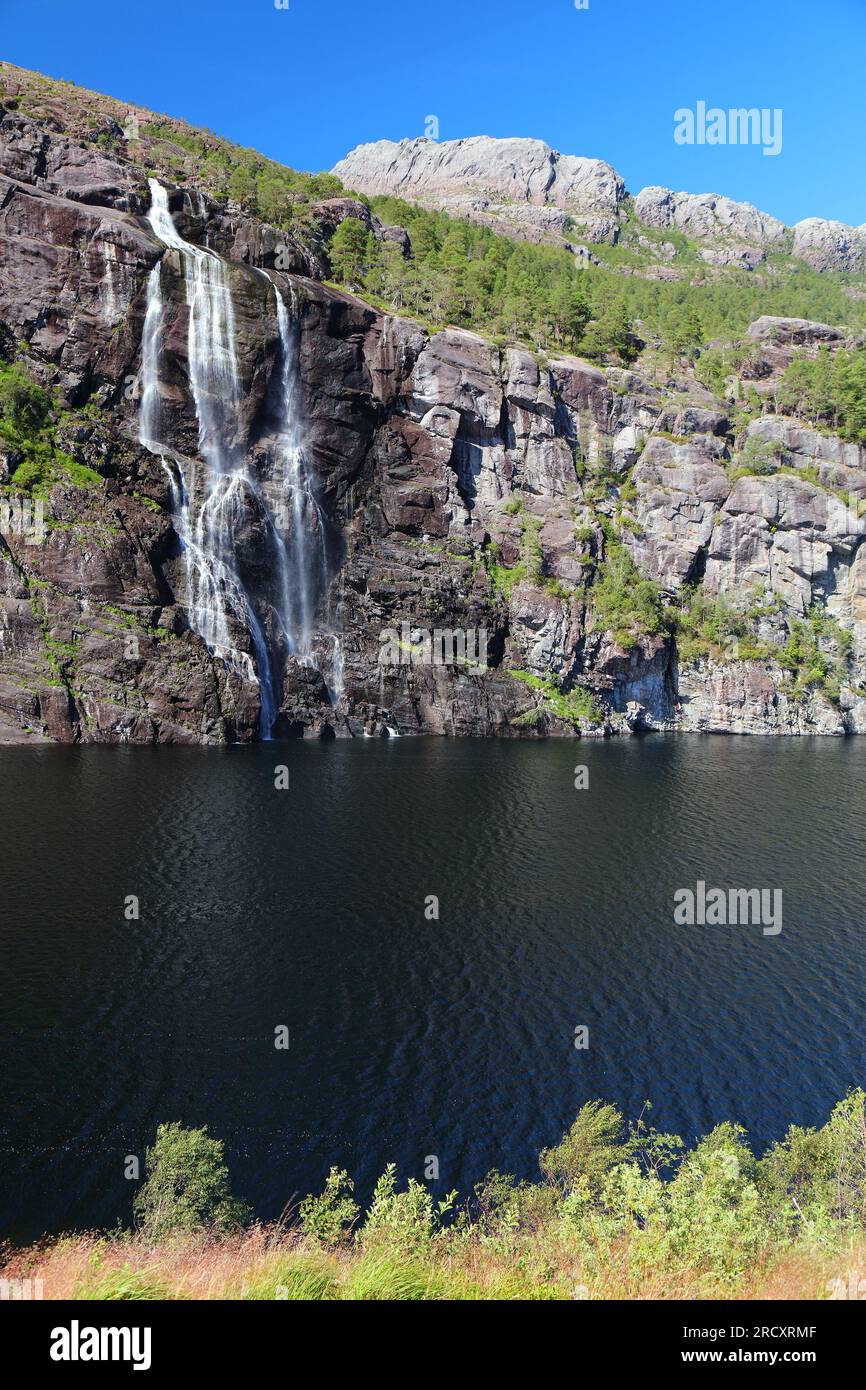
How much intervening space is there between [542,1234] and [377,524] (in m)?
90.0

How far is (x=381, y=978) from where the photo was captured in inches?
1266

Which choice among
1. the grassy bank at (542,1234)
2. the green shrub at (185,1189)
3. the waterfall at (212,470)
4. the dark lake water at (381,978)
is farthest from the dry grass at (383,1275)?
the waterfall at (212,470)

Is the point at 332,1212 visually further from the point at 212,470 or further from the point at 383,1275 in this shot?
the point at 212,470

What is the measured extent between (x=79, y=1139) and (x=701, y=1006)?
2279cm

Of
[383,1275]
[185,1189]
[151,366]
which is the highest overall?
[151,366]

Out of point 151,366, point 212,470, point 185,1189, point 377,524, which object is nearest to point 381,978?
point 185,1189

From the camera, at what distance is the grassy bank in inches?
487

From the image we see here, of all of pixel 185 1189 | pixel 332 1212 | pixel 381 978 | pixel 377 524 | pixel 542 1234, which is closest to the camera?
pixel 542 1234

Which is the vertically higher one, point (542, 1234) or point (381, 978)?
point (542, 1234)

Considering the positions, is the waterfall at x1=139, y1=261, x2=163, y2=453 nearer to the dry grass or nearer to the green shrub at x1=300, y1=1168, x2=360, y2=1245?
the green shrub at x1=300, y1=1168, x2=360, y2=1245

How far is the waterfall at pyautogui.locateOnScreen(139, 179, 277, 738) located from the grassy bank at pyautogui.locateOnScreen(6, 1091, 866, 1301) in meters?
67.1

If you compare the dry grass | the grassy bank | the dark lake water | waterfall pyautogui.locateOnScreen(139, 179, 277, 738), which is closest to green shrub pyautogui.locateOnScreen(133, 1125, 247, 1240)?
the grassy bank

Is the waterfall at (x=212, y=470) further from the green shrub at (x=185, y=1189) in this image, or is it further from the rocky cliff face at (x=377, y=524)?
the green shrub at (x=185, y=1189)
